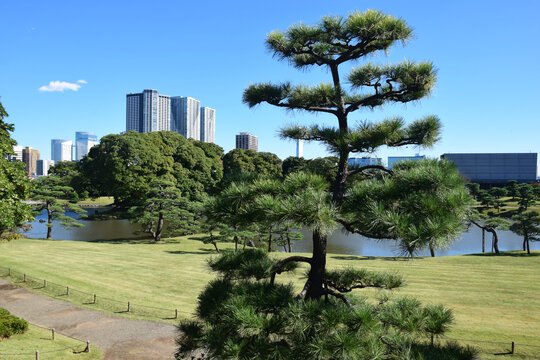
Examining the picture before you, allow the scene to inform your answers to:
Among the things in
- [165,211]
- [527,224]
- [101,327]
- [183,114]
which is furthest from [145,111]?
[101,327]

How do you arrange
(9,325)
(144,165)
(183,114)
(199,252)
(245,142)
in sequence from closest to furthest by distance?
(9,325), (199,252), (144,165), (245,142), (183,114)

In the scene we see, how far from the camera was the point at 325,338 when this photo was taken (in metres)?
3.58

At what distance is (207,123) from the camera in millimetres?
194875

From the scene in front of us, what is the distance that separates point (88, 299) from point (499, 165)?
109293 millimetres

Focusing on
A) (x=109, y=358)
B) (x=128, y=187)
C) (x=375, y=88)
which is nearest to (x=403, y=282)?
(x=375, y=88)

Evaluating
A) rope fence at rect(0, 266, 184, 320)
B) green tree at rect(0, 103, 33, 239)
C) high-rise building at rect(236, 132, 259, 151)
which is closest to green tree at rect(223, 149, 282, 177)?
rope fence at rect(0, 266, 184, 320)

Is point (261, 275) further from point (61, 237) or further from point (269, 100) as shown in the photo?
point (61, 237)

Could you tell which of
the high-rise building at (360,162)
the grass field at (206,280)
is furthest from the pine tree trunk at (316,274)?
the grass field at (206,280)

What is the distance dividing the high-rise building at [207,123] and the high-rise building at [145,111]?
26.0m

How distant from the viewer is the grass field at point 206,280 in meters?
10.5

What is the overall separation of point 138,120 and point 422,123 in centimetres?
17616

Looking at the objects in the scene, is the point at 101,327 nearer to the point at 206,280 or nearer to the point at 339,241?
the point at 206,280

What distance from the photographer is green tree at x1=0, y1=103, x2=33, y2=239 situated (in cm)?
912

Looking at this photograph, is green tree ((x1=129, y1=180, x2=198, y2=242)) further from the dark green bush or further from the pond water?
the dark green bush
